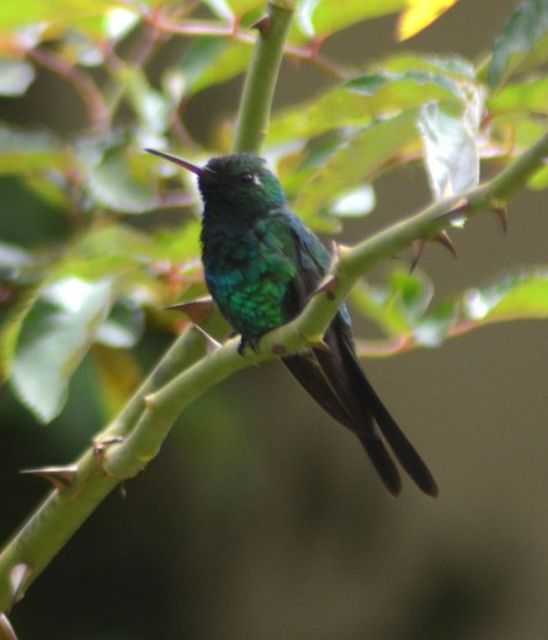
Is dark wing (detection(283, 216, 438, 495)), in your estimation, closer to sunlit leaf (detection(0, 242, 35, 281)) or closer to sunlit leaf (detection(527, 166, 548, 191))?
sunlit leaf (detection(527, 166, 548, 191))

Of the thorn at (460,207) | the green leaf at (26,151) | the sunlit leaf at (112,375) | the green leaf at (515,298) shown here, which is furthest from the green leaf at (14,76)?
the thorn at (460,207)

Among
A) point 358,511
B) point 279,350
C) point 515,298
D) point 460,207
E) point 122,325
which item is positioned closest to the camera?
point 460,207

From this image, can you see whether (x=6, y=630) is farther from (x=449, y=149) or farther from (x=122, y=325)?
(x=122, y=325)

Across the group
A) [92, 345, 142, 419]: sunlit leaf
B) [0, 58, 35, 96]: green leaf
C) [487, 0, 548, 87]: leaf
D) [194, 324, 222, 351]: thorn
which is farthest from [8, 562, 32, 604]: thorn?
[0, 58, 35, 96]: green leaf

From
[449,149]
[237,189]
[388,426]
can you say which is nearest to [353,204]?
[237,189]

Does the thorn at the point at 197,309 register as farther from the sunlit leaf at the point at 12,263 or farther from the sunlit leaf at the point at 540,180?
the sunlit leaf at the point at 12,263

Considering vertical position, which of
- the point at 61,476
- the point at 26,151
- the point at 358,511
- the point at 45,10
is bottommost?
the point at 358,511

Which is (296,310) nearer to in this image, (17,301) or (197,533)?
(17,301)
